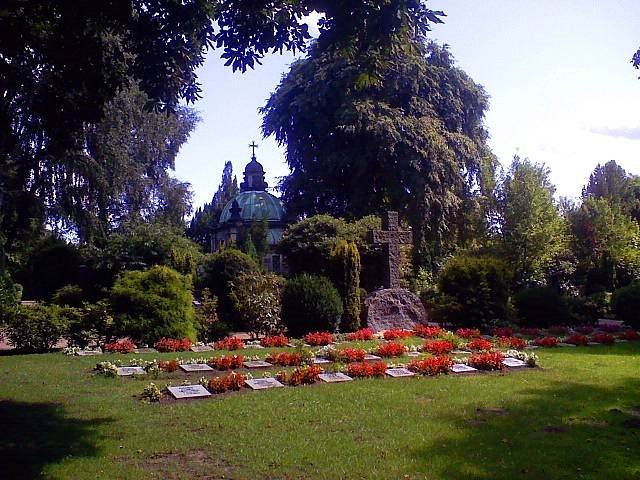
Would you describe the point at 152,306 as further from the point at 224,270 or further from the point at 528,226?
the point at 528,226

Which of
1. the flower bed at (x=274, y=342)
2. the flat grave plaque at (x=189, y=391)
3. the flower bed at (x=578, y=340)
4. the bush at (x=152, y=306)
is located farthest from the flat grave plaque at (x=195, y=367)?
the flower bed at (x=578, y=340)

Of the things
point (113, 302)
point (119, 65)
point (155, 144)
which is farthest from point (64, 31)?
point (155, 144)

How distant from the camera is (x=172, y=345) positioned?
516 inches

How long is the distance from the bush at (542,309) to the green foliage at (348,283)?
5382 millimetres

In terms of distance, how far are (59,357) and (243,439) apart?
7552mm

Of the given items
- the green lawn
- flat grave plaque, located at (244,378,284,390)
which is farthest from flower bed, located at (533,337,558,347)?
flat grave plaque, located at (244,378,284,390)

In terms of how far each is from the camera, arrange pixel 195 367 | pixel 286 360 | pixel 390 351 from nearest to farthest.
A: 1. pixel 195 367
2. pixel 286 360
3. pixel 390 351

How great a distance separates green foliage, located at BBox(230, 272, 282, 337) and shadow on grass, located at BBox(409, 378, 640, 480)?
9015 millimetres

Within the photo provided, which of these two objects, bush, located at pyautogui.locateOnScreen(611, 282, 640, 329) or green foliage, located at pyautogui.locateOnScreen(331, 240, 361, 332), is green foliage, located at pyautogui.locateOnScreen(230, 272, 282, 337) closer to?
green foliage, located at pyautogui.locateOnScreen(331, 240, 361, 332)

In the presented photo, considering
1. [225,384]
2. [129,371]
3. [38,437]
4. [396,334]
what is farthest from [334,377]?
[396,334]

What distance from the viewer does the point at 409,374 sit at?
398 inches

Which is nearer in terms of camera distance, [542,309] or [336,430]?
[336,430]

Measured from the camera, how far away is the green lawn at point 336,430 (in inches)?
207

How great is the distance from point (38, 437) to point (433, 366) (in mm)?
6026
